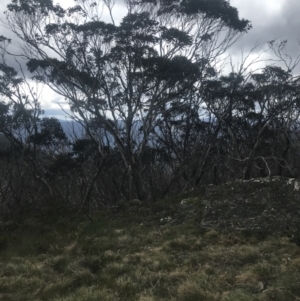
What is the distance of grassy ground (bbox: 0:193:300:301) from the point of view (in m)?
4.26

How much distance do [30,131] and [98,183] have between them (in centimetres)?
570

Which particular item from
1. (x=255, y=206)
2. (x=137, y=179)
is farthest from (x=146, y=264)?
(x=137, y=179)

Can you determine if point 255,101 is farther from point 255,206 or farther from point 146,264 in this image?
point 146,264

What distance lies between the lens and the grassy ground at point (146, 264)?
4258 mm

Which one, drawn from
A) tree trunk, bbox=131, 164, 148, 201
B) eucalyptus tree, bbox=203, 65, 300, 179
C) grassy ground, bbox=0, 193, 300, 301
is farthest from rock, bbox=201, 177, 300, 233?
eucalyptus tree, bbox=203, 65, 300, 179

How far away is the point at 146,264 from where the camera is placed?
5578 millimetres

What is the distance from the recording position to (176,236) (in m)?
7.05

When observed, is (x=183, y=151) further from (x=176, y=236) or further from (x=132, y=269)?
(x=132, y=269)

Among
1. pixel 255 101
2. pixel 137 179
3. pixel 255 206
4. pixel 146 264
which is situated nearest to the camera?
pixel 146 264

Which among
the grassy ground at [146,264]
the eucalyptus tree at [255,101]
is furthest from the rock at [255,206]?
the eucalyptus tree at [255,101]

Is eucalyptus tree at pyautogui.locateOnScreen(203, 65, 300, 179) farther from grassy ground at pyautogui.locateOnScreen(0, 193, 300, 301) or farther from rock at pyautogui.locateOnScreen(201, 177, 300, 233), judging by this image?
grassy ground at pyautogui.locateOnScreen(0, 193, 300, 301)

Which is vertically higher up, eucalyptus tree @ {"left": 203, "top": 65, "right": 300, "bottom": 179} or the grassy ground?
eucalyptus tree @ {"left": 203, "top": 65, "right": 300, "bottom": 179}

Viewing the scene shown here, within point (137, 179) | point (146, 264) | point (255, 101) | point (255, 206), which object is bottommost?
point (146, 264)

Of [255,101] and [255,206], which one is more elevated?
[255,101]
